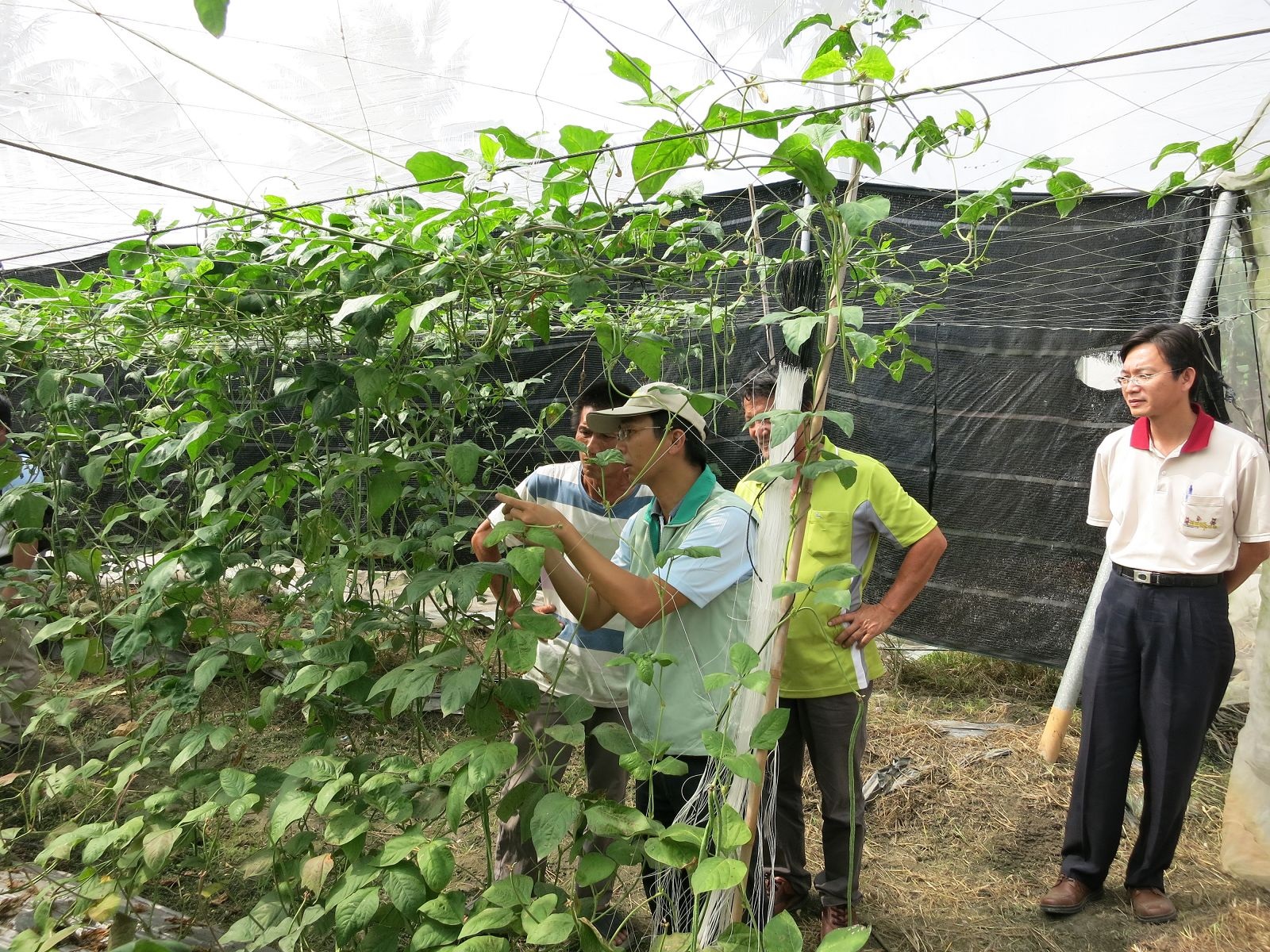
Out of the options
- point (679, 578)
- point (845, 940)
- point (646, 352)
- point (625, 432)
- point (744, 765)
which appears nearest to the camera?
point (845, 940)

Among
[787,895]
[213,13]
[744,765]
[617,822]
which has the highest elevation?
[213,13]

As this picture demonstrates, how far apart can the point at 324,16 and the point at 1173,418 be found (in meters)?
2.31

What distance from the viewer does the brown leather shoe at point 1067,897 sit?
2285 millimetres

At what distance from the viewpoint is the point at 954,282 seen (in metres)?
3.37

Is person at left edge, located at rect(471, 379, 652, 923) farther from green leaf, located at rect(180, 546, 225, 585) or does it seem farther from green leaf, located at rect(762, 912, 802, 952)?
green leaf, located at rect(762, 912, 802, 952)

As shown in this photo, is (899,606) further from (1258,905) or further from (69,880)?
(69,880)

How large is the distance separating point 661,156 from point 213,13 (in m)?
0.74

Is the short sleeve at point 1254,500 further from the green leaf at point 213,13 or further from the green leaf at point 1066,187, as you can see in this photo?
the green leaf at point 213,13

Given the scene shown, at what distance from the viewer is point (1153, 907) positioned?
7.26 feet

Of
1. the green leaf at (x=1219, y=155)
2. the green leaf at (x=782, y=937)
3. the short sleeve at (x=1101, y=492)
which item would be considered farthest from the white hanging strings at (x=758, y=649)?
the short sleeve at (x=1101, y=492)

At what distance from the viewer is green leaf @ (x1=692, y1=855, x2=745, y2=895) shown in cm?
106

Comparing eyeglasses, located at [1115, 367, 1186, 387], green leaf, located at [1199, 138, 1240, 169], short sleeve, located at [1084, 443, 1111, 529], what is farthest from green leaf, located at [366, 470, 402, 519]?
short sleeve, located at [1084, 443, 1111, 529]

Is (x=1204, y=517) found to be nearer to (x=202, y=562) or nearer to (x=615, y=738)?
(x=615, y=738)

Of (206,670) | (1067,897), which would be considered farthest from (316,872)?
(1067,897)
